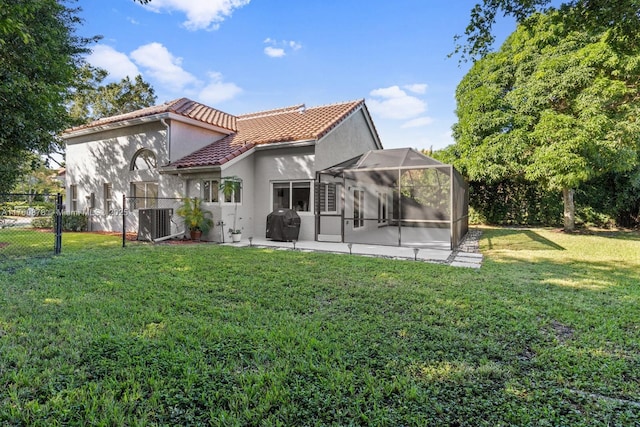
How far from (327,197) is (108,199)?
37.4 feet

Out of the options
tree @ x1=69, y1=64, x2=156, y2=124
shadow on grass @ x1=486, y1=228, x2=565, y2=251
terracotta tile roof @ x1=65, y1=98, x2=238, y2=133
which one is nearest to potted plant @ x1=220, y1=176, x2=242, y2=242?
terracotta tile roof @ x1=65, y1=98, x2=238, y2=133

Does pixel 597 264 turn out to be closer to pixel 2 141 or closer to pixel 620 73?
pixel 620 73

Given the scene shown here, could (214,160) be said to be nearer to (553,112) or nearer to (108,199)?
(108,199)

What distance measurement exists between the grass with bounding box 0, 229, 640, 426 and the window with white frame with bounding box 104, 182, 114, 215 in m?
10.7

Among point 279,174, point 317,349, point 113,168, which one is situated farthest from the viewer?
point 113,168

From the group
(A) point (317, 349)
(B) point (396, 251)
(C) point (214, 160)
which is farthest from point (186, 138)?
(A) point (317, 349)

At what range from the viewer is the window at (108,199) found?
1627cm

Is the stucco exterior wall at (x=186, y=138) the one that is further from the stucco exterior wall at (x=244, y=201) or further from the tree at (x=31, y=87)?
the tree at (x=31, y=87)

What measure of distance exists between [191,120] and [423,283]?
12396 millimetres

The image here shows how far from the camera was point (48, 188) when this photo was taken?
46.4 m

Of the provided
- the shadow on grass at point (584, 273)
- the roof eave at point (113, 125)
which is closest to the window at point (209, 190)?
the roof eave at point (113, 125)

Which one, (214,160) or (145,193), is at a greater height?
(214,160)

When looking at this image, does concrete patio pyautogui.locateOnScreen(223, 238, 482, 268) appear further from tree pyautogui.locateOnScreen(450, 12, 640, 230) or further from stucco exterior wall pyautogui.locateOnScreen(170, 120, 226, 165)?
tree pyautogui.locateOnScreen(450, 12, 640, 230)

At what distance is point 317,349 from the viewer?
3383 mm
